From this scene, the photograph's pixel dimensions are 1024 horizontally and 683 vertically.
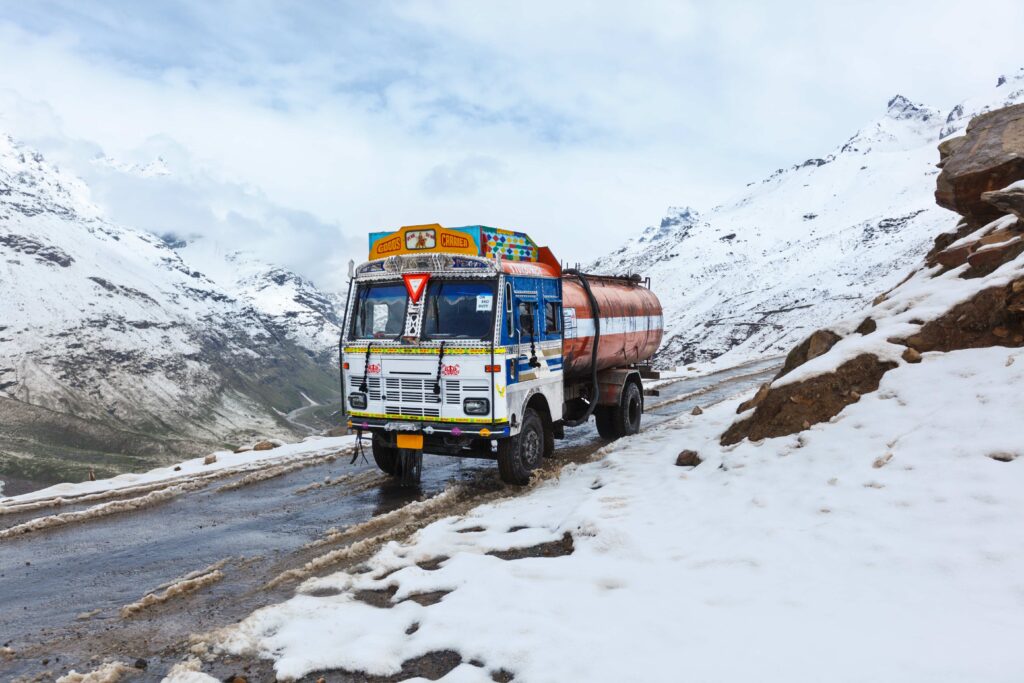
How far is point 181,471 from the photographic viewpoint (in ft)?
47.9

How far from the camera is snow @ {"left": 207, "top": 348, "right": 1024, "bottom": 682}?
15.7ft

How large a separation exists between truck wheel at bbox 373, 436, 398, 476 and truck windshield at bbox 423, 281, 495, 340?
279cm

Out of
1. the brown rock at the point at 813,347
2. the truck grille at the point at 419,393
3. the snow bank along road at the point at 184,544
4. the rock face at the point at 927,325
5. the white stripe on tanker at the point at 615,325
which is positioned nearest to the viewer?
the snow bank along road at the point at 184,544

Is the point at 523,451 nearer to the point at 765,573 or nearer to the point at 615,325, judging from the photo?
the point at 615,325

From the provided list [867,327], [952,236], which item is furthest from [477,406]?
[952,236]

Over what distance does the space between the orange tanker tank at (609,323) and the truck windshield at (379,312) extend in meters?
3.62

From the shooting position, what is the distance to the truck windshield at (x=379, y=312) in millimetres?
11234

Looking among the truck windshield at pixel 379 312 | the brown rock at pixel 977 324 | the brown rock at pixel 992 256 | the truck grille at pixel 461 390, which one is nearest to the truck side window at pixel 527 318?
the truck grille at pixel 461 390

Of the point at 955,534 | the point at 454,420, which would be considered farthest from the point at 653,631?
the point at 454,420

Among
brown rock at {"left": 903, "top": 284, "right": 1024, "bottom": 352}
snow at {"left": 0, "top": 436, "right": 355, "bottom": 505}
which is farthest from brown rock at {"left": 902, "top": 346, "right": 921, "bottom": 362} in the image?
snow at {"left": 0, "top": 436, "right": 355, "bottom": 505}

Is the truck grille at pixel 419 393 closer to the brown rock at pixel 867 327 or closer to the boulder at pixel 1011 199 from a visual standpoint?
the brown rock at pixel 867 327

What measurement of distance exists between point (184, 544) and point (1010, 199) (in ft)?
44.1

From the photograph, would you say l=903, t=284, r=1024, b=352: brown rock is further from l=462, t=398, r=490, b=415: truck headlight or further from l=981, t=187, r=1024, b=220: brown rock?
A: l=462, t=398, r=490, b=415: truck headlight

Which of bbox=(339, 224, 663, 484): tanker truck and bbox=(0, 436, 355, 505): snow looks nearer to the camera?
bbox=(339, 224, 663, 484): tanker truck
